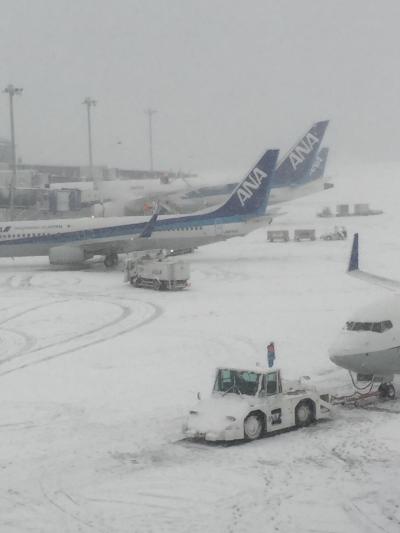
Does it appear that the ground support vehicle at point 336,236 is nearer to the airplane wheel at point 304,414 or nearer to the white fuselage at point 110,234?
the white fuselage at point 110,234

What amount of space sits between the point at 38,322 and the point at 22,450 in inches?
820

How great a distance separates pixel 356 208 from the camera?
388ft

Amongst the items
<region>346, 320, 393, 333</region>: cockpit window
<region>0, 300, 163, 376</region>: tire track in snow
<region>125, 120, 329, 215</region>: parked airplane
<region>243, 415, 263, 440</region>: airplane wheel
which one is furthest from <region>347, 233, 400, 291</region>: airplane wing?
<region>125, 120, 329, 215</region>: parked airplane

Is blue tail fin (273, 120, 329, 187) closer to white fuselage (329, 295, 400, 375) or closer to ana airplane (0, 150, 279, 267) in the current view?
ana airplane (0, 150, 279, 267)

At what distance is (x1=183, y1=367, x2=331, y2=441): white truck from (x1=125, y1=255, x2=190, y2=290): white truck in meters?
28.3

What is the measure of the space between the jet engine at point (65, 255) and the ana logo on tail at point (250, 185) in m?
14.1

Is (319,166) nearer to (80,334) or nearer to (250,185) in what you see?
(250,185)

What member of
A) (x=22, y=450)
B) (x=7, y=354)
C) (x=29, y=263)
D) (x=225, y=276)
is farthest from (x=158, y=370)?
(x=29, y=263)

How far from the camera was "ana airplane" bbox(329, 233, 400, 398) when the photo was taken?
87.5 feet

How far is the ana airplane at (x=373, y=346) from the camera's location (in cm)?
2667

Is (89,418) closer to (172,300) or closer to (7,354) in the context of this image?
(7,354)

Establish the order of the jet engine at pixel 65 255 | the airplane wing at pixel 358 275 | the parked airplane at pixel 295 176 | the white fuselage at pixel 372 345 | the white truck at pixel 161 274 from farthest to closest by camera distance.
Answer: the parked airplane at pixel 295 176 < the jet engine at pixel 65 255 < the white truck at pixel 161 274 < the airplane wing at pixel 358 275 < the white fuselage at pixel 372 345

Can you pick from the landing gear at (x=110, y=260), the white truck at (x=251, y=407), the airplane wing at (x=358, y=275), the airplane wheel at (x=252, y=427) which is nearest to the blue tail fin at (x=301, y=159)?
the landing gear at (x=110, y=260)

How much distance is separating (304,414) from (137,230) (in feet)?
141
